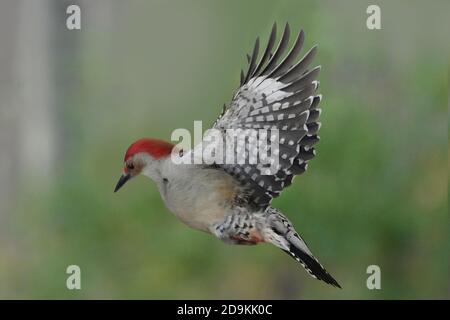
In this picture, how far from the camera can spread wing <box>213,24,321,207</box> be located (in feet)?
3.48

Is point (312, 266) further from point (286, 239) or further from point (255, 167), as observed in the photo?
point (255, 167)

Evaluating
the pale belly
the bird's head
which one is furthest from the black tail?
the bird's head

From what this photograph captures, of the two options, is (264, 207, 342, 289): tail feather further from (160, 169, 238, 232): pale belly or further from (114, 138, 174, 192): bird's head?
(114, 138, 174, 192): bird's head

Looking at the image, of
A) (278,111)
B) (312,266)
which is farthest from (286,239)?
(278,111)

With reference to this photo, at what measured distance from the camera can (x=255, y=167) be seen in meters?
1.09

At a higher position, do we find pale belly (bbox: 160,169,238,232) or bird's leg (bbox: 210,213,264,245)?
pale belly (bbox: 160,169,238,232)

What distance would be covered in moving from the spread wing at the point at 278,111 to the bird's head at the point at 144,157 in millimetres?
87

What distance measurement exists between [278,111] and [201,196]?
16 centimetres

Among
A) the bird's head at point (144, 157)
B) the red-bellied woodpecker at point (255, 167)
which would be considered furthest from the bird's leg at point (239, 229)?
the bird's head at point (144, 157)

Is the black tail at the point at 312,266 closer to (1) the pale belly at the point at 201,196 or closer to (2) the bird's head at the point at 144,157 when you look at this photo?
(1) the pale belly at the point at 201,196

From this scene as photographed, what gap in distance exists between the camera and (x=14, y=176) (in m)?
1.82
